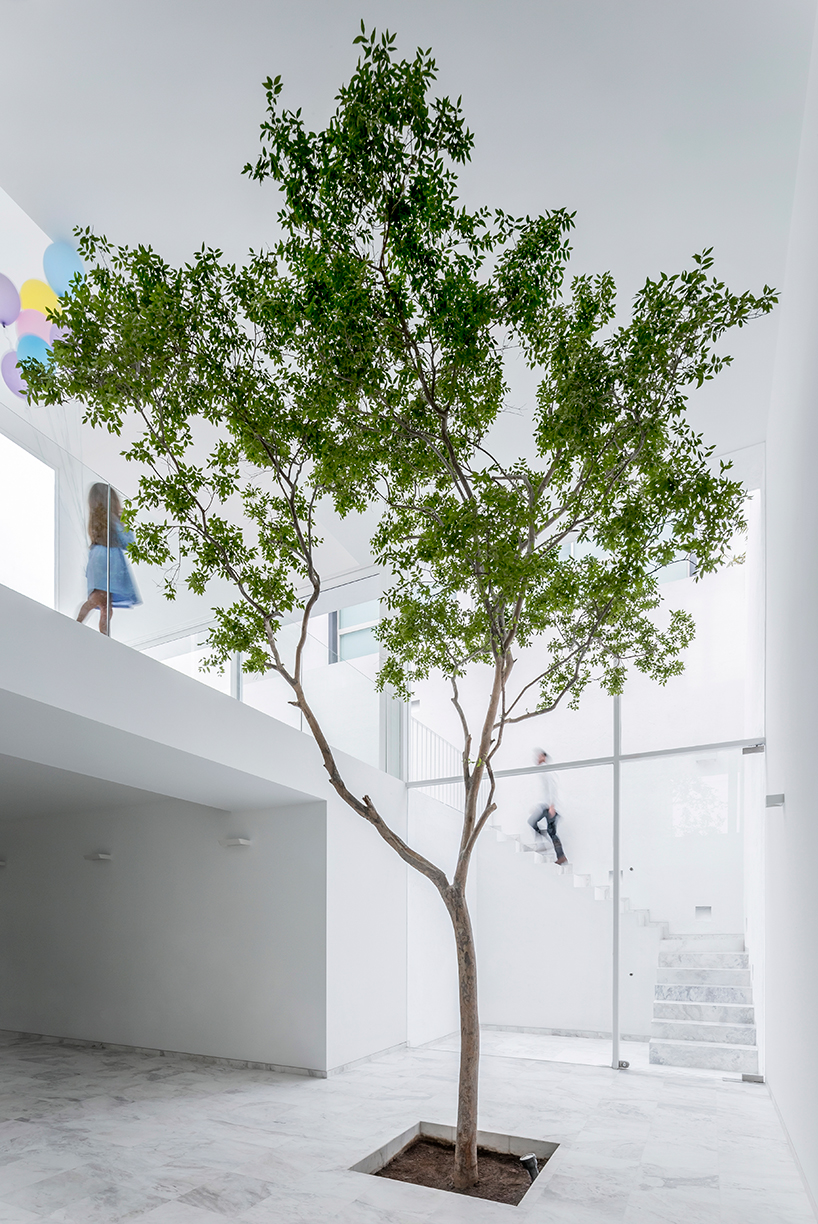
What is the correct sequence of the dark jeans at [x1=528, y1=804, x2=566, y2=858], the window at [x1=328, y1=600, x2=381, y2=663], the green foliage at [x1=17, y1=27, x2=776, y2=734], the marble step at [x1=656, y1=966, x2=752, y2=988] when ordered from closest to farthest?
the green foliage at [x1=17, y1=27, x2=776, y2=734]
the marble step at [x1=656, y1=966, x2=752, y2=988]
the dark jeans at [x1=528, y1=804, x2=566, y2=858]
the window at [x1=328, y1=600, x2=381, y2=663]

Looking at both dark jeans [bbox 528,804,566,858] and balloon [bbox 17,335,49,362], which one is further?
dark jeans [bbox 528,804,566,858]

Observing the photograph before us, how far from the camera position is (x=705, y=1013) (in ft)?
25.7

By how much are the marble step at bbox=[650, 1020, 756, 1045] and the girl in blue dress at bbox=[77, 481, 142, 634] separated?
6.07 metres

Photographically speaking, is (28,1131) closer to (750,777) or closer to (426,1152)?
(426,1152)

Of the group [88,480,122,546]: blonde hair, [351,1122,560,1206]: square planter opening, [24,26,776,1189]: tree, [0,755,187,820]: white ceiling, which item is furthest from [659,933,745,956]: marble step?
[88,480,122,546]: blonde hair

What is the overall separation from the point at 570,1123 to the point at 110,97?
6971 mm

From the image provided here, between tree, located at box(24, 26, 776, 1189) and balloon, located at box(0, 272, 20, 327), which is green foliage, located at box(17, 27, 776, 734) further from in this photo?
balloon, located at box(0, 272, 20, 327)

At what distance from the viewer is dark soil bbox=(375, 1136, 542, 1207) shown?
4383 mm

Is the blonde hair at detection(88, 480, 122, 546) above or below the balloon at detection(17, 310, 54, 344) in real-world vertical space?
below

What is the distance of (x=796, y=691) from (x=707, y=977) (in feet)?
15.7

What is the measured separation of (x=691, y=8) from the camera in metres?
3.86

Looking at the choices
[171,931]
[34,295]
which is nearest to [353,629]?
[171,931]

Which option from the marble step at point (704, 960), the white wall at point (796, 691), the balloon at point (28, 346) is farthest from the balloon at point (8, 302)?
the marble step at point (704, 960)

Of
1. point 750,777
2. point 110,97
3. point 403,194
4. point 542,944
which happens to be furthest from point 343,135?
point 542,944
